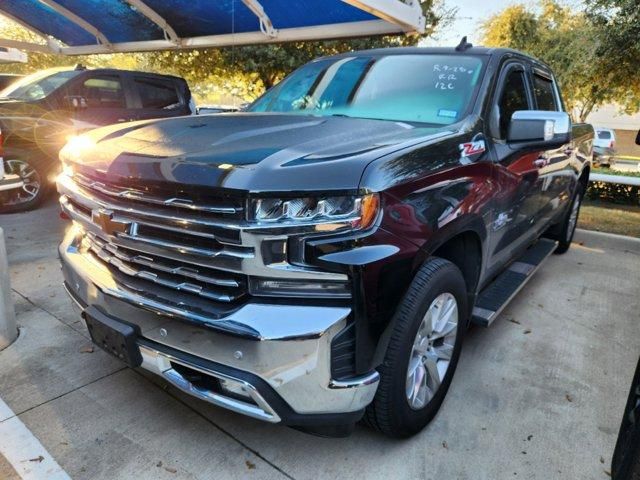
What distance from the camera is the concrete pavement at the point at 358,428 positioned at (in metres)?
2.28

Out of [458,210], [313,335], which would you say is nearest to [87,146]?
[313,335]

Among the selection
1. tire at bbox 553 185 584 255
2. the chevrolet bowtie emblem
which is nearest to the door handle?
tire at bbox 553 185 584 255

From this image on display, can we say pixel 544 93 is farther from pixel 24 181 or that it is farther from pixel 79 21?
pixel 79 21

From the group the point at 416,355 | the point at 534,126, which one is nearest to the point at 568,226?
the point at 534,126

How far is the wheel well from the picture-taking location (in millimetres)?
2615

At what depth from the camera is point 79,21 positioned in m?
8.84

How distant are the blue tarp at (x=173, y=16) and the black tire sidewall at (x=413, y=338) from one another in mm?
5012

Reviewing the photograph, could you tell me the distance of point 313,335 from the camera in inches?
68.9

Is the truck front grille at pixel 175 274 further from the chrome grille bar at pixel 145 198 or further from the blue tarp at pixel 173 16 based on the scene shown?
the blue tarp at pixel 173 16

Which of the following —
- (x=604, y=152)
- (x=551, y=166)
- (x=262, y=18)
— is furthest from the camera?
(x=604, y=152)

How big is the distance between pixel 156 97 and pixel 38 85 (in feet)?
5.45

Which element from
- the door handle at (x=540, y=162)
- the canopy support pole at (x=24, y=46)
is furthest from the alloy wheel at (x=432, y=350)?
the canopy support pole at (x=24, y=46)

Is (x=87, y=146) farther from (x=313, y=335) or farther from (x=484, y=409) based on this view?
(x=484, y=409)

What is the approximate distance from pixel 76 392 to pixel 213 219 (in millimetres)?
1594
